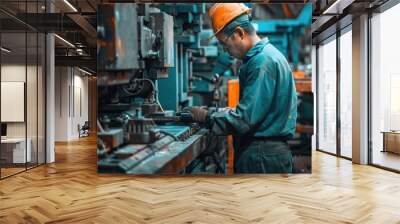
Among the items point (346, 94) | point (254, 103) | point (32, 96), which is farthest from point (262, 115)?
point (32, 96)

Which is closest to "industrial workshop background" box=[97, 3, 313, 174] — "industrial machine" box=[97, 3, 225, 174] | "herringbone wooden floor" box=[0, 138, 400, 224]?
"industrial machine" box=[97, 3, 225, 174]

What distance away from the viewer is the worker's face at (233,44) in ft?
19.7

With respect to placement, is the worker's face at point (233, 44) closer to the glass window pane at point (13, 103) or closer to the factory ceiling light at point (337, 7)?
the factory ceiling light at point (337, 7)

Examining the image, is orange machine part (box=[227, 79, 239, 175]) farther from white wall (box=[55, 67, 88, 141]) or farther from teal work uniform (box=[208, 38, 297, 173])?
white wall (box=[55, 67, 88, 141])

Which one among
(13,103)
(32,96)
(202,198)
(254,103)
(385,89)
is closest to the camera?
(202,198)

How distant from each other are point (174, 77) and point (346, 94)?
469 cm

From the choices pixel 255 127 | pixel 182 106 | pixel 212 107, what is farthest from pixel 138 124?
pixel 255 127

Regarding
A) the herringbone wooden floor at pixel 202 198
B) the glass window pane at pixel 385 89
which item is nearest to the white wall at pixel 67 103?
the herringbone wooden floor at pixel 202 198

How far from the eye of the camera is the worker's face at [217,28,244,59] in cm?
602

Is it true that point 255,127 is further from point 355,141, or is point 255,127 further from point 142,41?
point 355,141

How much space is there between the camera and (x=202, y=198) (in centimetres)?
491

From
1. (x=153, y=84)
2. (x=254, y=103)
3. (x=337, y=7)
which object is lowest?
(x=254, y=103)

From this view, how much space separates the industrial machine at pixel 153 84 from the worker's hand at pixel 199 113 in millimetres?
83

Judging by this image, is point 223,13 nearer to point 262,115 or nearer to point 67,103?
point 262,115
